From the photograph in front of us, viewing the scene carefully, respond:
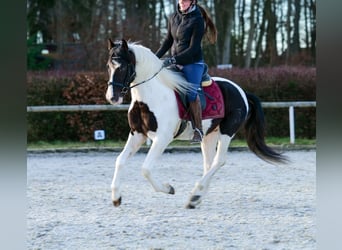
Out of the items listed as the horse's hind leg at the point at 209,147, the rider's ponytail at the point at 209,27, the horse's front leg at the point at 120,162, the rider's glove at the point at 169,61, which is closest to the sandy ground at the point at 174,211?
the horse's front leg at the point at 120,162

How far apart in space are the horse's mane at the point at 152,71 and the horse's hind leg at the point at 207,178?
0.79 metres

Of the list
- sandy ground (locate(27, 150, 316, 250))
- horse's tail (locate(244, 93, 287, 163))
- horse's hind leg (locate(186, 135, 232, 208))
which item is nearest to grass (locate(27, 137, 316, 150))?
sandy ground (locate(27, 150, 316, 250))

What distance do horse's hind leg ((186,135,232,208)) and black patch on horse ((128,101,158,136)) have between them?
31.9 inches

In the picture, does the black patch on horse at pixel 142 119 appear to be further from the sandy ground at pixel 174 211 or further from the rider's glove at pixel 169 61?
the sandy ground at pixel 174 211

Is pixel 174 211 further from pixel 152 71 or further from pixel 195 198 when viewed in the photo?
pixel 152 71

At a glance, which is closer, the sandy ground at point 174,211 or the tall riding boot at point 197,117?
the sandy ground at point 174,211

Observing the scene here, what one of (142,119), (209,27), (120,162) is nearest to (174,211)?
(120,162)

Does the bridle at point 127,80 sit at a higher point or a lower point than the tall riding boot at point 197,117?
higher

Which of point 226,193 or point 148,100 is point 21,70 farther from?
point 226,193

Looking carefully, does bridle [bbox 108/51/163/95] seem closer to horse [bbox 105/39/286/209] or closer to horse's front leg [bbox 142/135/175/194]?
horse [bbox 105/39/286/209]

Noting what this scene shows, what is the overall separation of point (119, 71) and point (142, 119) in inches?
19.3

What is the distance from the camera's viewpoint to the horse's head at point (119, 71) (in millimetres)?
3260

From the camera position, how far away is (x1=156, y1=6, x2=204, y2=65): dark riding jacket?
372cm

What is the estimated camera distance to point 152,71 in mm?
3625
